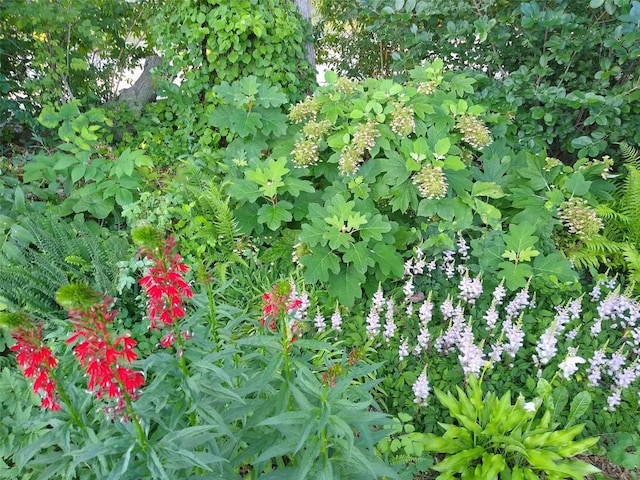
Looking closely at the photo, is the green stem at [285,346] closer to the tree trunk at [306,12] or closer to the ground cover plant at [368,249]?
the ground cover plant at [368,249]

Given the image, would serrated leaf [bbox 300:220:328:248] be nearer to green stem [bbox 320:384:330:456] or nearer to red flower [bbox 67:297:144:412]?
green stem [bbox 320:384:330:456]

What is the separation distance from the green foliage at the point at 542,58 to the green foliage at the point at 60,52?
2.41m

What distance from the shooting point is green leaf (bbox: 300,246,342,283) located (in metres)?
2.46

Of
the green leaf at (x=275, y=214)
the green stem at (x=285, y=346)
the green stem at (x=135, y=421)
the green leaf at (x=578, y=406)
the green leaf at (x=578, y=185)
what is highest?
the green leaf at (x=578, y=185)

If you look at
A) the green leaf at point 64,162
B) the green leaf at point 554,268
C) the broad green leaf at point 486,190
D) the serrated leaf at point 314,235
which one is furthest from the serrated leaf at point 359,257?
the green leaf at point 64,162

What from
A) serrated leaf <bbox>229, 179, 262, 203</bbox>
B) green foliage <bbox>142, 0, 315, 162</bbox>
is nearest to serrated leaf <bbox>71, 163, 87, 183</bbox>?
green foliage <bbox>142, 0, 315, 162</bbox>

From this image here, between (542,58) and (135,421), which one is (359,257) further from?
(542,58)

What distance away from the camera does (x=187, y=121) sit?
154 inches

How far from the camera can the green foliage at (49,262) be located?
99.1 inches

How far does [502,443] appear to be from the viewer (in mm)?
1893

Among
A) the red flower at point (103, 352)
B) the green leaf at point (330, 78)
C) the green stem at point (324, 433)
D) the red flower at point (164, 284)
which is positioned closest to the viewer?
the red flower at point (103, 352)

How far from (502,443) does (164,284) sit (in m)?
1.54

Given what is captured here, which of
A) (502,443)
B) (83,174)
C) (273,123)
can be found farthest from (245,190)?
(502,443)

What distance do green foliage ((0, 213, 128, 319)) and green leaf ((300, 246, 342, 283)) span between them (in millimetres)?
1069
